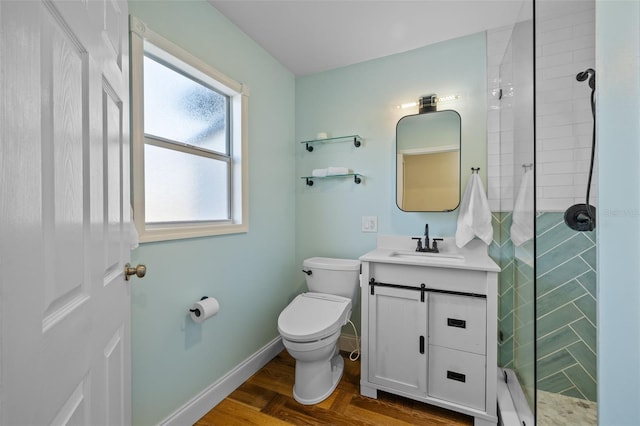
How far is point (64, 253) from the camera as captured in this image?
1.59 ft

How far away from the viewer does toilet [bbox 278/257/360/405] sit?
1489 mm

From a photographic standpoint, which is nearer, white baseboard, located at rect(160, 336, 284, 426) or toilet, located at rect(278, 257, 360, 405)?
white baseboard, located at rect(160, 336, 284, 426)

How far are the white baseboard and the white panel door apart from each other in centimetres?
70

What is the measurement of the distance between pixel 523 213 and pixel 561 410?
0.81 meters

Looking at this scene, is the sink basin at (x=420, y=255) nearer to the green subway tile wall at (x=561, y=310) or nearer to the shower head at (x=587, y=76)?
the green subway tile wall at (x=561, y=310)

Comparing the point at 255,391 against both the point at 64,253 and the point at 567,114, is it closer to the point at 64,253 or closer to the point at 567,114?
the point at 64,253

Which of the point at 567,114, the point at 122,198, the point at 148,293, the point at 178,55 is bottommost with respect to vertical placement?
the point at 148,293

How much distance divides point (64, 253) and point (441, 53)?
2.31 metres

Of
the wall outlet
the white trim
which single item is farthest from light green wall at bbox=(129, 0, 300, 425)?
the white trim

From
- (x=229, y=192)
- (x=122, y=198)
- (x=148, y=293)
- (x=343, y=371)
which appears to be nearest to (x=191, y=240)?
(x=148, y=293)

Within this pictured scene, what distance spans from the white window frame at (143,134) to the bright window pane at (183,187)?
0.05m

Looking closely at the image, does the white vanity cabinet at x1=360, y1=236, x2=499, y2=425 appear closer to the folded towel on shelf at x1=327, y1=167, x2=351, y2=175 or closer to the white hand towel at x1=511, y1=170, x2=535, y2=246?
the white hand towel at x1=511, y1=170, x2=535, y2=246

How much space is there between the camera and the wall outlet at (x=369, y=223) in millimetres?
2107

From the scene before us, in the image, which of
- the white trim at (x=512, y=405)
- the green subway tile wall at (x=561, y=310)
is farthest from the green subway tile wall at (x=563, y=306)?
the white trim at (x=512, y=405)
